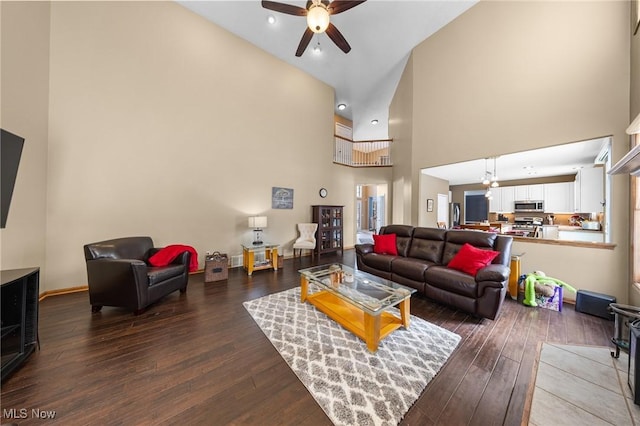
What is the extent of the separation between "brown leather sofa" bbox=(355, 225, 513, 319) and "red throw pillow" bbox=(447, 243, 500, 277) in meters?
0.11

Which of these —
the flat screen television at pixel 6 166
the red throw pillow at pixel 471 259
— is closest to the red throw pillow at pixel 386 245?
the red throw pillow at pixel 471 259

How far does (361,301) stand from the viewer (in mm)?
2014

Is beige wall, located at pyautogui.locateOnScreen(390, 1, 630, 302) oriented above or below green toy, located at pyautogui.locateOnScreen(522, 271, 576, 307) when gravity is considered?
above

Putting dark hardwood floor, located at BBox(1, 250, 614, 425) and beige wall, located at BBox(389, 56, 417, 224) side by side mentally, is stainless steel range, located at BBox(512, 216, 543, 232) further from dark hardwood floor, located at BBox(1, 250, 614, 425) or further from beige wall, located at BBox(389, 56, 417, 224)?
dark hardwood floor, located at BBox(1, 250, 614, 425)

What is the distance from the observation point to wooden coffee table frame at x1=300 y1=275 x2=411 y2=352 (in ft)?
6.12

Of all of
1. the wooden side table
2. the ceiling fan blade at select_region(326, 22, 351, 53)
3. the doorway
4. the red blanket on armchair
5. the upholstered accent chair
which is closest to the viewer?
the red blanket on armchair

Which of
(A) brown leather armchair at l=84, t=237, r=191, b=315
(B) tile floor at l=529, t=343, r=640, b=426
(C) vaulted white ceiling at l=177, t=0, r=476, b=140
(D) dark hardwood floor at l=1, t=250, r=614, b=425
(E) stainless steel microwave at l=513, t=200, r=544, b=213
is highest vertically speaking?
(C) vaulted white ceiling at l=177, t=0, r=476, b=140

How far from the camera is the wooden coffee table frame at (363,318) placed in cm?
187

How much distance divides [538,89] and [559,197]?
427cm

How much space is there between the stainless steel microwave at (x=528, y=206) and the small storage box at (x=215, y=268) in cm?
815

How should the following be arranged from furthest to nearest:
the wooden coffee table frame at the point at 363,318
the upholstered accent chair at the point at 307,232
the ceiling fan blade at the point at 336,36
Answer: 1. the upholstered accent chair at the point at 307,232
2. the ceiling fan blade at the point at 336,36
3. the wooden coffee table frame at the point at 363,318

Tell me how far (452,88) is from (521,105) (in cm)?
128

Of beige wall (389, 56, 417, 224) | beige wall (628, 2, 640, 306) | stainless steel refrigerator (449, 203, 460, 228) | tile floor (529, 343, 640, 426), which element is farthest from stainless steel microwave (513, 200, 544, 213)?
tile floor (529, 343, 640, 426)

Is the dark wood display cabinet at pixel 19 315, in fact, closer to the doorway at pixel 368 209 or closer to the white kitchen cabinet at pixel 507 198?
the white kitchen cabinet at pixel 507 198
